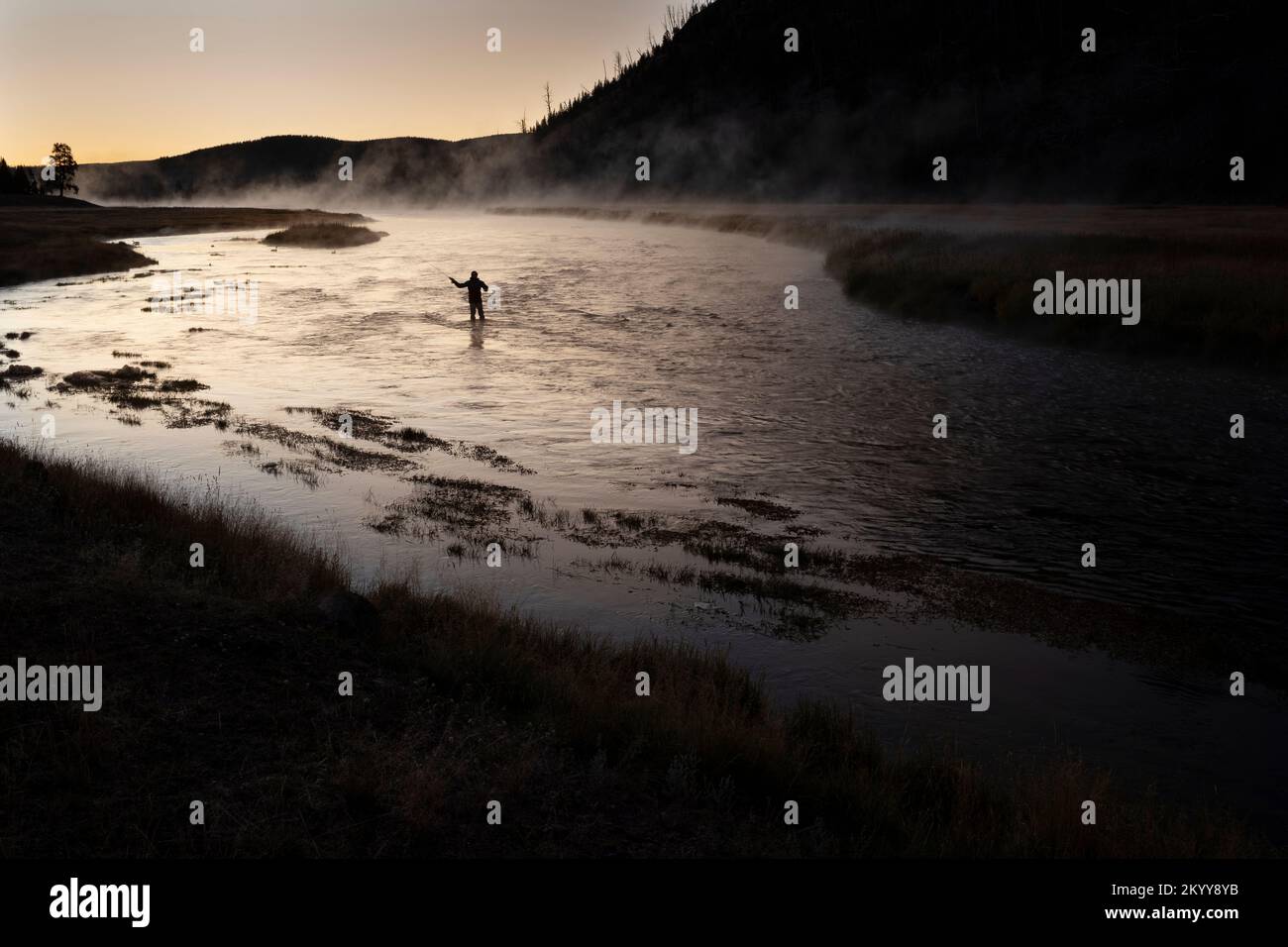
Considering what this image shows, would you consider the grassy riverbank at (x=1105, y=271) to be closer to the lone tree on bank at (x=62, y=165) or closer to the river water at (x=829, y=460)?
the river water at (x=829, y=460)

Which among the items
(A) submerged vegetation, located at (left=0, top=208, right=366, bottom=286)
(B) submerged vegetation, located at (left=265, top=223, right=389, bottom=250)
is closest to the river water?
(A) submerged vegetation, located at (left=0, top=208, right=366, bottom=286)

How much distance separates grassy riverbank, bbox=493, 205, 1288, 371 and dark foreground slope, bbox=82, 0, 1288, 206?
1788 centimetres

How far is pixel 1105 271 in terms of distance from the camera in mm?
30312

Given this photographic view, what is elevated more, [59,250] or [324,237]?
[324,237]

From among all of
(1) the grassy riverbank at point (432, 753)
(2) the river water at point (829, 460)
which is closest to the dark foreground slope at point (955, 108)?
(2) the river water at point (829, 460)

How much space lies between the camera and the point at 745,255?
2175 inches

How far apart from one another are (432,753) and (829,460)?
12.1 m

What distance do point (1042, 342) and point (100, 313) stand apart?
34297mm

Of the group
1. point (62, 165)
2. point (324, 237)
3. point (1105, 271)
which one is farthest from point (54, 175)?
point (1105, 271)

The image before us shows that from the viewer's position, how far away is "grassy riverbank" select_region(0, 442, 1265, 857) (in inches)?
233

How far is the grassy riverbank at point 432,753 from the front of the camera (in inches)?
233

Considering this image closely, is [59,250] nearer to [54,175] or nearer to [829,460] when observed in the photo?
[829,460]

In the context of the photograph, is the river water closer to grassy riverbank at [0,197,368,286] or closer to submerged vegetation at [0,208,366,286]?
submerged vegetation at [0,208,366,286]
